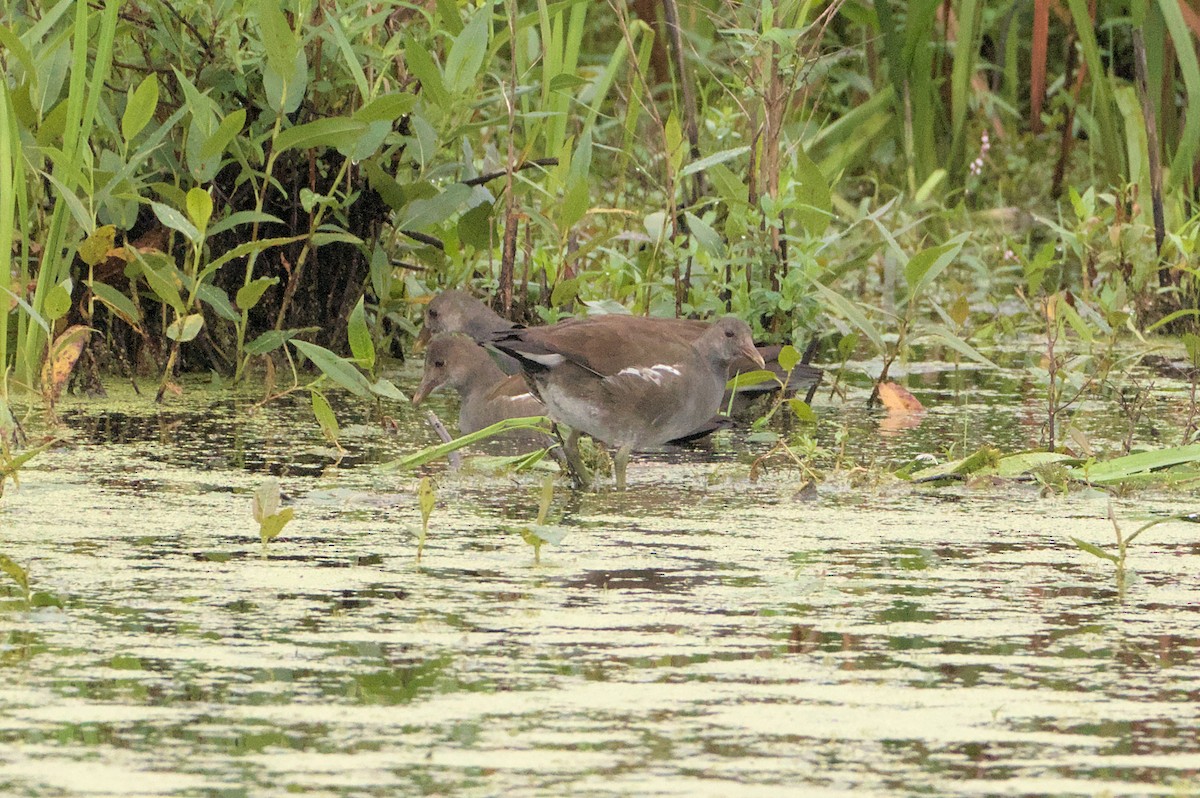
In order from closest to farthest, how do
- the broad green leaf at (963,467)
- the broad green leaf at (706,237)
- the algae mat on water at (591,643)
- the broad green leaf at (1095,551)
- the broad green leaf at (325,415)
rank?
the algae mat on water at (591,643) → the broad green leaf at (1095,551) → the broad green leaf at (963,467) → the broad green leaf at (325,415) → the broad green leaf at (706,237)

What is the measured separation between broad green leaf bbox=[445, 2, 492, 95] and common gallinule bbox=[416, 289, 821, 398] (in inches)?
20.8

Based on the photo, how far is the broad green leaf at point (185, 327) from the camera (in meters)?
4.55

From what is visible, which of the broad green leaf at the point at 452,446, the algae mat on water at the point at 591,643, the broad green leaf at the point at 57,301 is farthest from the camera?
the broad green leaf at the point at 57,301

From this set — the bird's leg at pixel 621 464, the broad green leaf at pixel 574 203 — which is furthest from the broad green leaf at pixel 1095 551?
the broad green leaf at pixel 574 203

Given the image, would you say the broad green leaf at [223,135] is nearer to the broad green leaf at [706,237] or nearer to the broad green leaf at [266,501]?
the broad green leaf at [706,237]

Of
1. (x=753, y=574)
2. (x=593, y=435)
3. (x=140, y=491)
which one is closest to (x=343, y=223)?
(x=593, y=435)

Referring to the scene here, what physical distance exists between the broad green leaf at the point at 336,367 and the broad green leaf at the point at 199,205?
0.37 meters

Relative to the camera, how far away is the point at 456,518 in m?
3.46

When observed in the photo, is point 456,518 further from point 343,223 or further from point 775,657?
point 343,223

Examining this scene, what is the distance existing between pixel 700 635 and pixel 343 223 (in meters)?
2.67

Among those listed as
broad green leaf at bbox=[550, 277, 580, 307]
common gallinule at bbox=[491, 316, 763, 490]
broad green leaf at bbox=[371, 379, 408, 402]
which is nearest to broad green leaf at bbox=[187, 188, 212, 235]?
broad green leaf at bbox=[371, 379, 408, 402]

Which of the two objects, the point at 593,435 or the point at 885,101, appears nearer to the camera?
the point at 593,435

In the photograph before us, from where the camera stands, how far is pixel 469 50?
4.76 metres

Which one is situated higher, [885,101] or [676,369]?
[885,101]
